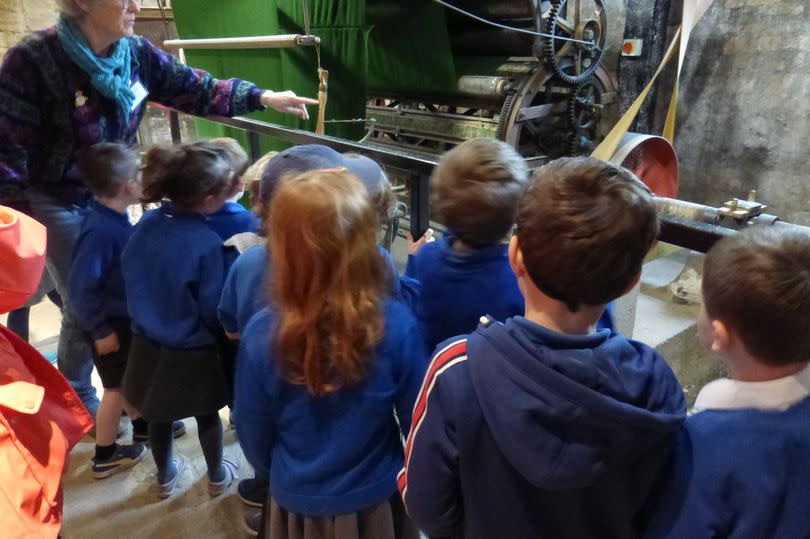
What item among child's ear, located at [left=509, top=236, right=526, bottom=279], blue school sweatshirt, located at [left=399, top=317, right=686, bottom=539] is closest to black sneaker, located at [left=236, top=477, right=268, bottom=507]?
blue school sweatshirt, located at [left=399, top=317, right=686, bottom=539]

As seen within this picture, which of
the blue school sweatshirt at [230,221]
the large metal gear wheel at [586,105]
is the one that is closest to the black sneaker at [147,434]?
the blue school sweatshirt at [230,221]

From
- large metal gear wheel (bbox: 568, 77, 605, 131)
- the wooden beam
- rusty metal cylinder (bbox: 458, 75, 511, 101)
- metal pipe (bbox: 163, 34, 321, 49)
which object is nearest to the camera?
metal pipe (bbox: 163, 34, 321, 49)

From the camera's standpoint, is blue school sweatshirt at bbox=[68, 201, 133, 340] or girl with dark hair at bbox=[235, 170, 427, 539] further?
blue school sweatshirt at bbox=[68, 201, 133, 340]

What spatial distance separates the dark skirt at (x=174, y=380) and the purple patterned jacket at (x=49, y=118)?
568 mm

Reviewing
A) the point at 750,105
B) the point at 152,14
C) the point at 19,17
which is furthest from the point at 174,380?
the point at 152,14

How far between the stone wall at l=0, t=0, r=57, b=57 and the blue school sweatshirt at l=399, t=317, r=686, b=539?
470 centimetres

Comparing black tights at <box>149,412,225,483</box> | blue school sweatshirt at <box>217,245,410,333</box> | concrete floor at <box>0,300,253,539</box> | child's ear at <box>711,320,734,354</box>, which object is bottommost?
concrete floor at <box>0,300,253,539</box>

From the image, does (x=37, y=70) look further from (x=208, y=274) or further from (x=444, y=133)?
(x=444, y=133)

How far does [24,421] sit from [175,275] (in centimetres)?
47

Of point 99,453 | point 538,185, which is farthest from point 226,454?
point 538,185

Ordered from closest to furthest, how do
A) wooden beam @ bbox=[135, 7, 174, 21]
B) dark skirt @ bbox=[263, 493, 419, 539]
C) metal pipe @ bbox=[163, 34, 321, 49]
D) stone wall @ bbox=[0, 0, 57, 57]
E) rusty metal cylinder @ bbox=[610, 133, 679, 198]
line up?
dark skirt @ bbox=[263, 493, 419, 539]
metal pipe @ bbox=[163, 34, 321, 49]
rusty metal cylinder @ bbox=[610, 133, 679, 198]
stone wall @ bbox=[0, 0, 57, 57]
wooden beam @ bbox=[135, 7, 174, 21]

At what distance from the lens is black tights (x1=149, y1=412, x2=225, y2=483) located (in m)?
1.58

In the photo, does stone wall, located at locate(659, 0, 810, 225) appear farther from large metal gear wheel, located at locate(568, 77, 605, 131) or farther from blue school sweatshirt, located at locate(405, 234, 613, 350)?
blue school sweatshirt, located at locate(405, 234, 613, 350)

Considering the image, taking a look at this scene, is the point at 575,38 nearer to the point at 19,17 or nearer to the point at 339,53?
the point at 339,53
